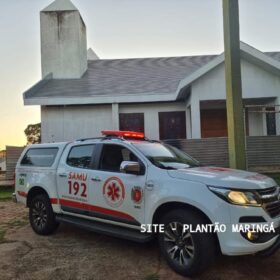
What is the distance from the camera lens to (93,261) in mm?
5008

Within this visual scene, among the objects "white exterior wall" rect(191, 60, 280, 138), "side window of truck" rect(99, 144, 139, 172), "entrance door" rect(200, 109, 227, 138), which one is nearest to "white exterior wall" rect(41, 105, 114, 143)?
"white exterior wall" rect(191, 60, 280, 138)

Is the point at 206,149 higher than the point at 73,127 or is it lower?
lower

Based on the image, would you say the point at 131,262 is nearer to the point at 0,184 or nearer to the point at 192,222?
the point at 192,222

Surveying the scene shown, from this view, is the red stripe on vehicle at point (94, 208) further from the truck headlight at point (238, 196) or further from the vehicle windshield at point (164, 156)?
the truck headlight at point (238, 196)

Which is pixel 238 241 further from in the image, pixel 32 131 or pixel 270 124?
pixel 32 131

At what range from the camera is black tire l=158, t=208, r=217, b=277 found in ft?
13.6

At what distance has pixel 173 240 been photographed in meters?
4.50

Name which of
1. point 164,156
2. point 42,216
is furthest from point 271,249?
A: point 42,216

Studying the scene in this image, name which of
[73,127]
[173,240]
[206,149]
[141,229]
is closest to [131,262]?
[141,229]

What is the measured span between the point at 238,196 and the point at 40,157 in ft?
13.7

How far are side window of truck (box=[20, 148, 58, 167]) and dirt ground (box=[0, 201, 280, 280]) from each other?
1384mm

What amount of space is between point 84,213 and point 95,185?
559 mm

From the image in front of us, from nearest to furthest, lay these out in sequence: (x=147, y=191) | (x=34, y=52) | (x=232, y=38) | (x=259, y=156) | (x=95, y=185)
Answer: (x=147, y=191) → (x=95, y=185) → (x=232, y=38) → (x=259, y=156) → (x=34, y=52)

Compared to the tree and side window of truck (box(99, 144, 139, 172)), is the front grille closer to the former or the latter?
side window of truck (box(99, 144, 139, 172))
